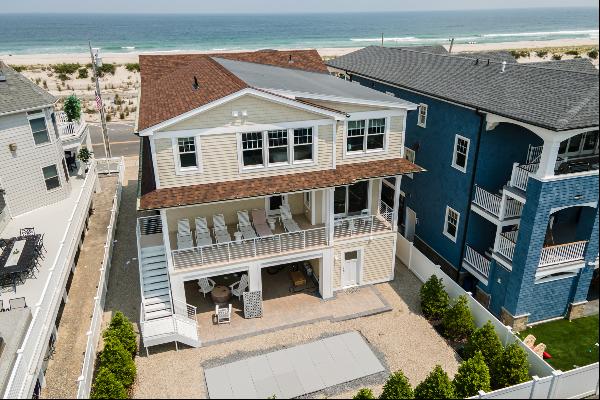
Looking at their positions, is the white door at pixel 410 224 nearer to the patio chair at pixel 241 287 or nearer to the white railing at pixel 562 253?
the white railing at pixel 562 253

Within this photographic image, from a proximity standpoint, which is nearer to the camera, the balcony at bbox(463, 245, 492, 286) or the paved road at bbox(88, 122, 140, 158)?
the balcony at bbox(463, 245, 492, 286)

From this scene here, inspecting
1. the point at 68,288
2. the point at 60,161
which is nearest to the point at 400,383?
the point at 68,288

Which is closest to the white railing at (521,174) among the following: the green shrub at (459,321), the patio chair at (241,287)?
the green shrub at (459,321)

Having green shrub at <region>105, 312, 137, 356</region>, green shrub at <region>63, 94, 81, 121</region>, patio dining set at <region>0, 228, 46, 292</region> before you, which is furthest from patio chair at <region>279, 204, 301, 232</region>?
green shrub at <region>63, 94, 81, 121</region>

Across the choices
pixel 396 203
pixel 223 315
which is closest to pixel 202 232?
pixel 223 315

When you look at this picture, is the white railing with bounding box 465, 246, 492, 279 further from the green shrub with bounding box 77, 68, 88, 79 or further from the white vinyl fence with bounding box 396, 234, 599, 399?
the green shrub with bounding box 77, 68, 88, 79

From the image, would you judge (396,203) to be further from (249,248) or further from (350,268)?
(249,248)
